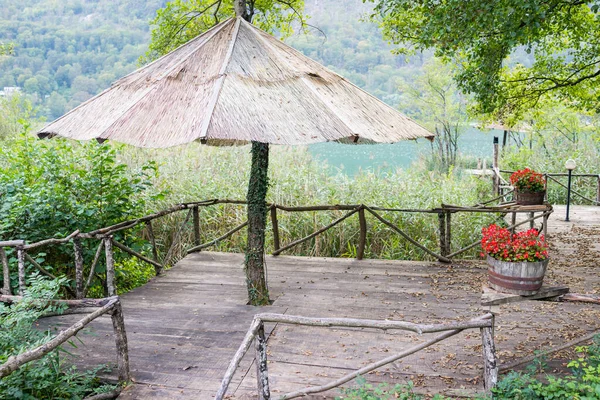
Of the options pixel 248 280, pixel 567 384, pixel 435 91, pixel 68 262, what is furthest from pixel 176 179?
pixel 435 91

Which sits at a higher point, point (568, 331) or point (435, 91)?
point (435, 91)

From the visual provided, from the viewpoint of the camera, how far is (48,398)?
11.0 feet

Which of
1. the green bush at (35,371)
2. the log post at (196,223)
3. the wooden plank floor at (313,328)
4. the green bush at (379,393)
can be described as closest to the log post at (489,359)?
the wooden plank floor at (313,328)

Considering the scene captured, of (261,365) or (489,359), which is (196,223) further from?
(489,359)

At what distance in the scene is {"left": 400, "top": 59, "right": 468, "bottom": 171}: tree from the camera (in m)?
21.7

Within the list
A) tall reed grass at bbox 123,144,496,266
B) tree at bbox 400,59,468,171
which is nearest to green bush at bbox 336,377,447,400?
tall reed grass at bbox 123,144,496,266

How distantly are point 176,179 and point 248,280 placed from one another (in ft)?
15.8

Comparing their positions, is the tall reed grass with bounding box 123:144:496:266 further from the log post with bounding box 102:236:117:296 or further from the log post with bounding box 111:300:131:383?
the log post with bounding box 111:300:131:383

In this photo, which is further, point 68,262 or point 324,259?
point 324,259

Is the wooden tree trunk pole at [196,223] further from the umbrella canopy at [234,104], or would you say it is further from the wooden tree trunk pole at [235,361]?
the wooden tree trunk pole at [235,361]

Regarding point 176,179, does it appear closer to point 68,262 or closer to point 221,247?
point 221,247

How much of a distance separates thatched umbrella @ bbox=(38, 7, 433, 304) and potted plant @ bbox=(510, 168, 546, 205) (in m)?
4.28

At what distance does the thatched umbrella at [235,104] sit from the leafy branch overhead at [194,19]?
141 inches

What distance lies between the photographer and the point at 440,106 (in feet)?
73.7
